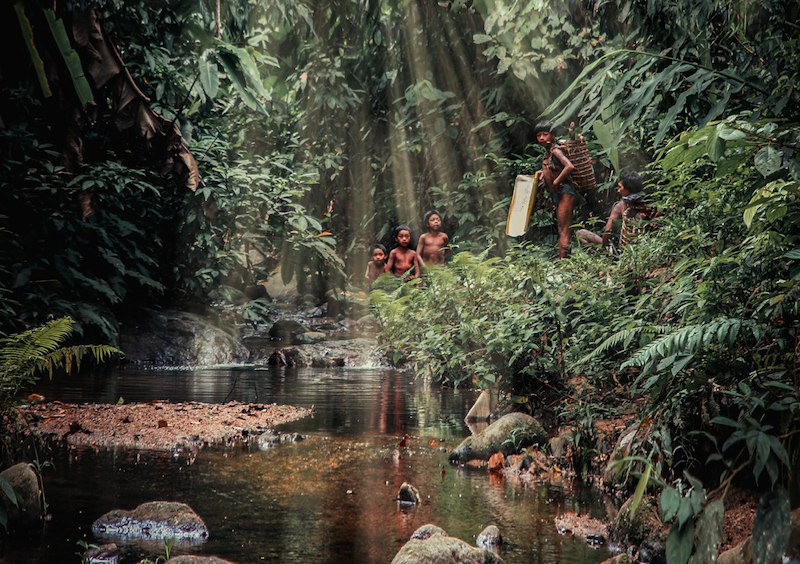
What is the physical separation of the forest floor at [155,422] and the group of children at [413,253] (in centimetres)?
758

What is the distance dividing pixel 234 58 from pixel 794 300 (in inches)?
131

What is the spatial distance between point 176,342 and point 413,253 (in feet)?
17.5

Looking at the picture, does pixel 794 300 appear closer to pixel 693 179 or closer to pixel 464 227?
pixel 693 179

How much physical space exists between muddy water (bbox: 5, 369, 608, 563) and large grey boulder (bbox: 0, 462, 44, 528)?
13cm

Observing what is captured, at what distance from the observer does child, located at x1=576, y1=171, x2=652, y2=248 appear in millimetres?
9554

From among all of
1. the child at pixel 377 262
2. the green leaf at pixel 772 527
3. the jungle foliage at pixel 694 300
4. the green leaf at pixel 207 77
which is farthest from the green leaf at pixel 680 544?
the child at pixel 377 262

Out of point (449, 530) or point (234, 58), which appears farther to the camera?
point (234, 58)

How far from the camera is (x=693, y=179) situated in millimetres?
5652

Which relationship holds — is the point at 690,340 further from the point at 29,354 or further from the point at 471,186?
the point at 471,186

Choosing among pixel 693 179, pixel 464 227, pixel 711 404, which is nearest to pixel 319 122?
pixel 464 227

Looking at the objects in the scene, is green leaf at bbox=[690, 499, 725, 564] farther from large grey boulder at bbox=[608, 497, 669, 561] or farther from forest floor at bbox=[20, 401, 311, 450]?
forest floor at bbox=[20, 401, 311, 450]

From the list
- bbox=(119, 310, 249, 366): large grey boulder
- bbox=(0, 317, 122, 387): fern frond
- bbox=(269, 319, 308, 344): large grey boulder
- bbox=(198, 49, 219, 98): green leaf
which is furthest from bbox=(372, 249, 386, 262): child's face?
bbox=(0, 317, 122, 387): fern frond

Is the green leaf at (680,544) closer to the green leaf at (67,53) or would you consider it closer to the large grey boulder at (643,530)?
the large grey boulder at (643,530)

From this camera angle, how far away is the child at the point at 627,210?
9.55 metres
